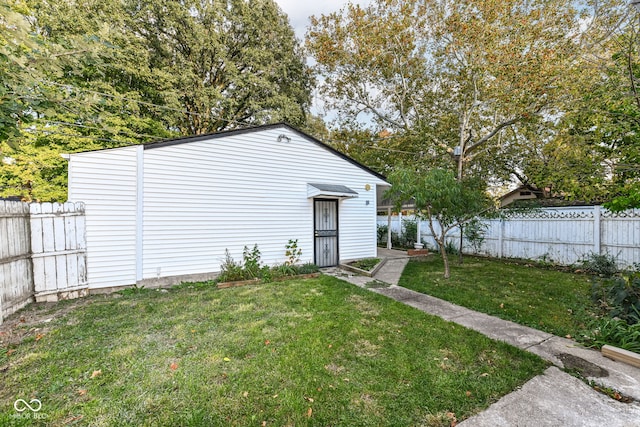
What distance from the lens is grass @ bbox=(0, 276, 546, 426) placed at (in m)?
2.15

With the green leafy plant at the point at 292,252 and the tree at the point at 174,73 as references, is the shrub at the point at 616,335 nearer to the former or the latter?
the green leafy plant at the point at 292,252

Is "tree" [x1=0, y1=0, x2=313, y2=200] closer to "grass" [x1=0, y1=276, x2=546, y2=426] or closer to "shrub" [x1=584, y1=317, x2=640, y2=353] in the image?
"grass" [x1=0, y1=276, x2=546, y2=426]

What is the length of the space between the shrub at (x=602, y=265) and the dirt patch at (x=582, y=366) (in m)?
5.84

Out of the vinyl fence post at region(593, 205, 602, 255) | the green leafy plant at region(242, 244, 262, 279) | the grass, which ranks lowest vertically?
the grass

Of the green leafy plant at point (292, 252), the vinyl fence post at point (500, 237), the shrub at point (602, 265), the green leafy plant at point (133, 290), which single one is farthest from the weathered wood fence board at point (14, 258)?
the vinyl fence post at point (500, 237)

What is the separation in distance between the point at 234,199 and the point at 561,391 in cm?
A: 693

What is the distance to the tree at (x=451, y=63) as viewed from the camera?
8.98 meters

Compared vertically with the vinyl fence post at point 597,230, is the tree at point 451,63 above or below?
above

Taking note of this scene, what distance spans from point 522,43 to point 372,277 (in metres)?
9.82

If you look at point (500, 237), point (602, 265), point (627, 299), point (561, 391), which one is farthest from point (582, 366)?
point (500, 237)

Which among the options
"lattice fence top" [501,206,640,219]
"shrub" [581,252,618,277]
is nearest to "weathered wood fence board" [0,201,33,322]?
"lattice fence top" [501,206,640,219]

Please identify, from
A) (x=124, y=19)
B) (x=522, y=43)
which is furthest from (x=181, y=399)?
(x=124, y=19)

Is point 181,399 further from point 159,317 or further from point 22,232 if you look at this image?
point 22,232

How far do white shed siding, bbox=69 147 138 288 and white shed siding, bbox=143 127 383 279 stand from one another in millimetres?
320
